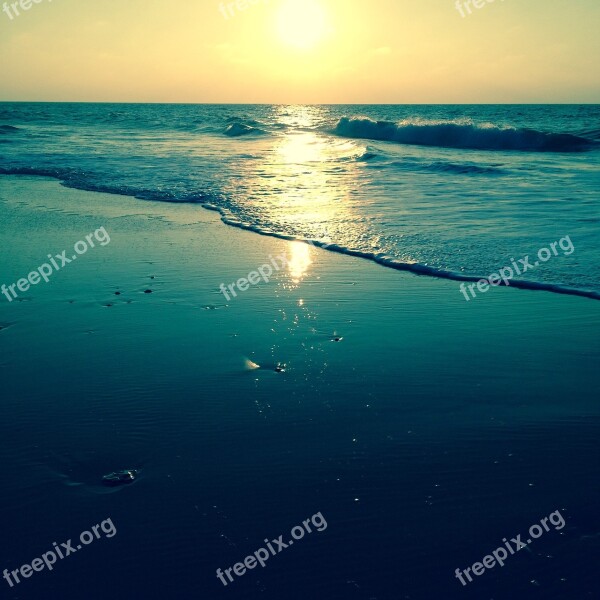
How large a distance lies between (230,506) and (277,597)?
62 cm

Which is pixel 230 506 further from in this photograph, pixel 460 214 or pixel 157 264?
pixel 460 214

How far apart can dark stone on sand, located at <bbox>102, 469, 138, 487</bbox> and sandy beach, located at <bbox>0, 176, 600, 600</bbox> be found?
6 cm

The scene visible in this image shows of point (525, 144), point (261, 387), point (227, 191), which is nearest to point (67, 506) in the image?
point (261, 387)

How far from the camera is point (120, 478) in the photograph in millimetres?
3316

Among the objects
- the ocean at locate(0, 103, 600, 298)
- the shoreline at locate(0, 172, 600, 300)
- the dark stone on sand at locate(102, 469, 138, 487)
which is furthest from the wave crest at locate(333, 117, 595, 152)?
the dark stone on sand at locate(102, 469, 138, 487)

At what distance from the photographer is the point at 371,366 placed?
4.75m

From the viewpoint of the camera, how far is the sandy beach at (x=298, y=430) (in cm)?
277

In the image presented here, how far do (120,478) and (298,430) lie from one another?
115 centimetres

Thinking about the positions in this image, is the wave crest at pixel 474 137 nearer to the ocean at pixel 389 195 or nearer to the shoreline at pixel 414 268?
the ocean at pixel 389 195

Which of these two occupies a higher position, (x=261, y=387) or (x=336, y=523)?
(x=261, y=387)

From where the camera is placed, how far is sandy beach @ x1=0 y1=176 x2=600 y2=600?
2773 millimetres

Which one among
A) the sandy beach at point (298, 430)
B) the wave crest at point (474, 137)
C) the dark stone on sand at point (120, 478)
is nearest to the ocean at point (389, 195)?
the wave crest at point (474, 137)

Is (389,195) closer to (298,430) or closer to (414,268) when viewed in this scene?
(414,268)

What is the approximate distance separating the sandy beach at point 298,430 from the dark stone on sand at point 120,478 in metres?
0.06
